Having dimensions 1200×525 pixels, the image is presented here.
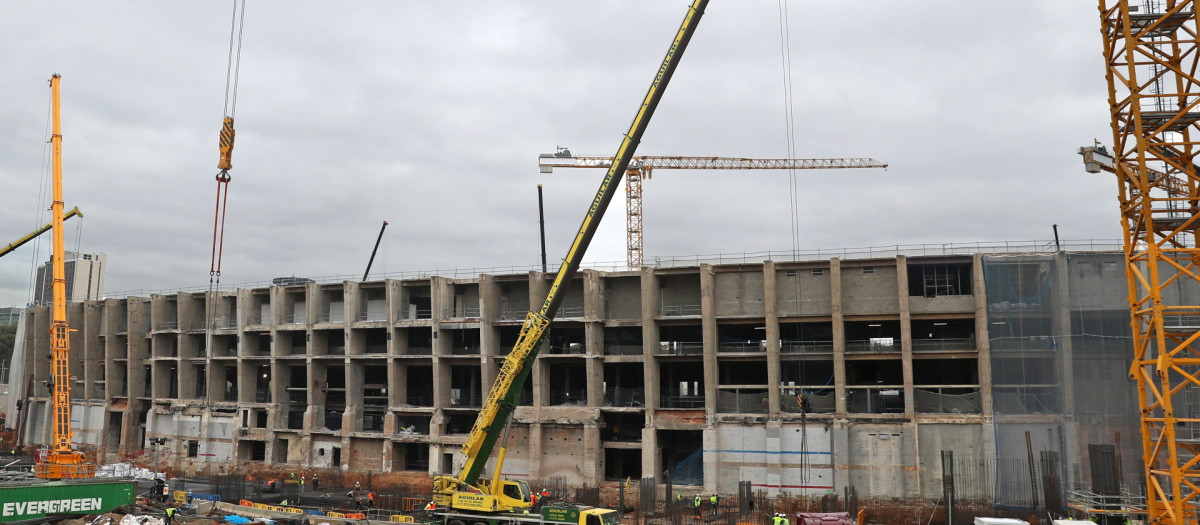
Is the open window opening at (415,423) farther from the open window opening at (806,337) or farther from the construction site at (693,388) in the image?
the open window opening at (806,337)

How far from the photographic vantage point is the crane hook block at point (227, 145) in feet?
136

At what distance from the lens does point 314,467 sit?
58.4m

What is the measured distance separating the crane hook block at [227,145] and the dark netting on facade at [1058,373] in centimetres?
4022

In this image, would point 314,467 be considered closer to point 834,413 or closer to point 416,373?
point 416,373

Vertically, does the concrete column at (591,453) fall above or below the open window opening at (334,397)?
below

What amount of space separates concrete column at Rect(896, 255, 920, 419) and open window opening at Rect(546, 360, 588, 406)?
22570mm

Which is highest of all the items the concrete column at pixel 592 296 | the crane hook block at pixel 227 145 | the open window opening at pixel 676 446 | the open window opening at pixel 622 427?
the crane hook block at pixel 227 145

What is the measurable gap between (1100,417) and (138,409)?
7172 centimetres

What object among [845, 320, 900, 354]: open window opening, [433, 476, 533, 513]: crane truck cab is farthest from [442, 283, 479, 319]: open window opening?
[845, 320, 900, 354]: open window opening

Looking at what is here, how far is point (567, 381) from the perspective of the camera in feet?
193

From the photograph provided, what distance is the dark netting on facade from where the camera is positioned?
129ft

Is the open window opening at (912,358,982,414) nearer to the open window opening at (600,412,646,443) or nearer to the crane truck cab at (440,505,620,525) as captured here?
the open window opening at (600,412,646,443)

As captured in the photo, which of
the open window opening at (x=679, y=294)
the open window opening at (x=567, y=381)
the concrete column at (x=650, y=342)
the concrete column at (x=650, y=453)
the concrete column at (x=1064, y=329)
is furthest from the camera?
the open window opening at (x=567, y=381)

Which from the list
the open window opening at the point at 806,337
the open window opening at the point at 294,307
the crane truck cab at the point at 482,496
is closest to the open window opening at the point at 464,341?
the open window opening at the point at 294,307
